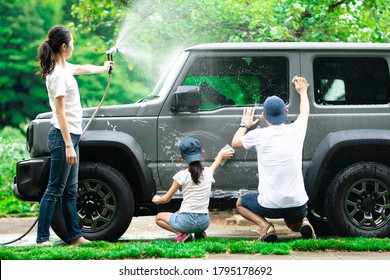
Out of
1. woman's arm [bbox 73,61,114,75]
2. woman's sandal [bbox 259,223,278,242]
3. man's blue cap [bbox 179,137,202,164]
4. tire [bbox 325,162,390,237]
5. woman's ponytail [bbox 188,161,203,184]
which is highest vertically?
woman's arm [bbox 73,61,114,75]

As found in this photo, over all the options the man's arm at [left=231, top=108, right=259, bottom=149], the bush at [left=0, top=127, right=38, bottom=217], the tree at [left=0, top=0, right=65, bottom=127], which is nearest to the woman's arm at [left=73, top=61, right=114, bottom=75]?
the man's arm at [left=231, top=108, right=259, bottom=149]

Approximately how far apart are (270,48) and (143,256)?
262cm

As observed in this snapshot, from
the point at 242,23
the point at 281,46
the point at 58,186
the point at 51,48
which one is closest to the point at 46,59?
the point at 51,48

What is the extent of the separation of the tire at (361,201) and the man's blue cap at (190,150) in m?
1.42

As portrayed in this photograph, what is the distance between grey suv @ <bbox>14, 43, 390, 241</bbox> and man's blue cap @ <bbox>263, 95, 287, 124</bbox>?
1.54 ft

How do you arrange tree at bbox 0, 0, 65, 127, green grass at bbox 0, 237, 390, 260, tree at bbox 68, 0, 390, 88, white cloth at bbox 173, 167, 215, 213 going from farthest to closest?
tree at bbox 0, 0, 65, 127
tree at bbox 68, 0, 390, 88
white cloth at bbox 173, 167, 215, 213
green grass at bbox 0, 237, 390, 260

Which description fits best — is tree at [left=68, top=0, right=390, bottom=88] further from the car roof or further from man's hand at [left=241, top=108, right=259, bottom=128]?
man's hand at [left=241, top=108, right=259, bottom=128]

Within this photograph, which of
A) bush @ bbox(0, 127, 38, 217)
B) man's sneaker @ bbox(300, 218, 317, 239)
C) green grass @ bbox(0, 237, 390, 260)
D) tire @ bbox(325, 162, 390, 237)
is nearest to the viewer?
green grass @ bbox(0, 237, 390, 260)

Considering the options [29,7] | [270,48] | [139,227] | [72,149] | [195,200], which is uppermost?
[29,7]

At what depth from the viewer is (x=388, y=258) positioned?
6.72m

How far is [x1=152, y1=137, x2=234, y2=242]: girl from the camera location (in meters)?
7.46

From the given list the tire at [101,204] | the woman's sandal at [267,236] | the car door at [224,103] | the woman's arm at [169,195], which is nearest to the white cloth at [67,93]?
the tire at [101,204]
